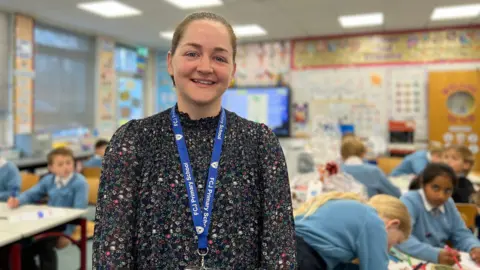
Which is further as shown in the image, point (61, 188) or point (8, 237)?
point (61, 188)

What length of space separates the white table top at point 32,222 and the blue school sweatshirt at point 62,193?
340mm

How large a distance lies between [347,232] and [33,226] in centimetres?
189

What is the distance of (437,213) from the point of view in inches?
92.9

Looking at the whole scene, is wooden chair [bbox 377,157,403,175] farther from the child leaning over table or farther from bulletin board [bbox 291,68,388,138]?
the child leaning over table

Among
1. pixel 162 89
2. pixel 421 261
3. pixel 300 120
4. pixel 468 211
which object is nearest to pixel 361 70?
pixel 300 120

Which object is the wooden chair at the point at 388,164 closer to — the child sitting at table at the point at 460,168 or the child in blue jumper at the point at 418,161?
the child in blue jumper at the point at 418,161

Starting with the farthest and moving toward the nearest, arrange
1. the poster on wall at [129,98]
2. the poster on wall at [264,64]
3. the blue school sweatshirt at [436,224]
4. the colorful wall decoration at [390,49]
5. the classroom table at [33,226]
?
the poster on wall at [129,98] → the poster on wall at [264,64] → the colorful wall decoration at [390,49] → the blue school sweatshirt at [436,224] → the classroom table at [33,226]

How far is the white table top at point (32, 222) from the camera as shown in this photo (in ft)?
7.48

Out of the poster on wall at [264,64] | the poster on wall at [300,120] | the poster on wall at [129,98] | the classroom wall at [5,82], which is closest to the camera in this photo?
the classroom wall at [5,82]

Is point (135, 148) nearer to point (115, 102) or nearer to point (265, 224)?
point (265, 224)

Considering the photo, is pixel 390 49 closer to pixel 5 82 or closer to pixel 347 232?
pixel 347 232

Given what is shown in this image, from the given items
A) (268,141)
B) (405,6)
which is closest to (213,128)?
(268,141)

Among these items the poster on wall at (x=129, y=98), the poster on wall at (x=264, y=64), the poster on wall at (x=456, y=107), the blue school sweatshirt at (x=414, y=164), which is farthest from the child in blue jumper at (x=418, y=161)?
the poster on wall at (x=129, y=98)

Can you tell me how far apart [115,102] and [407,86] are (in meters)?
5.12
